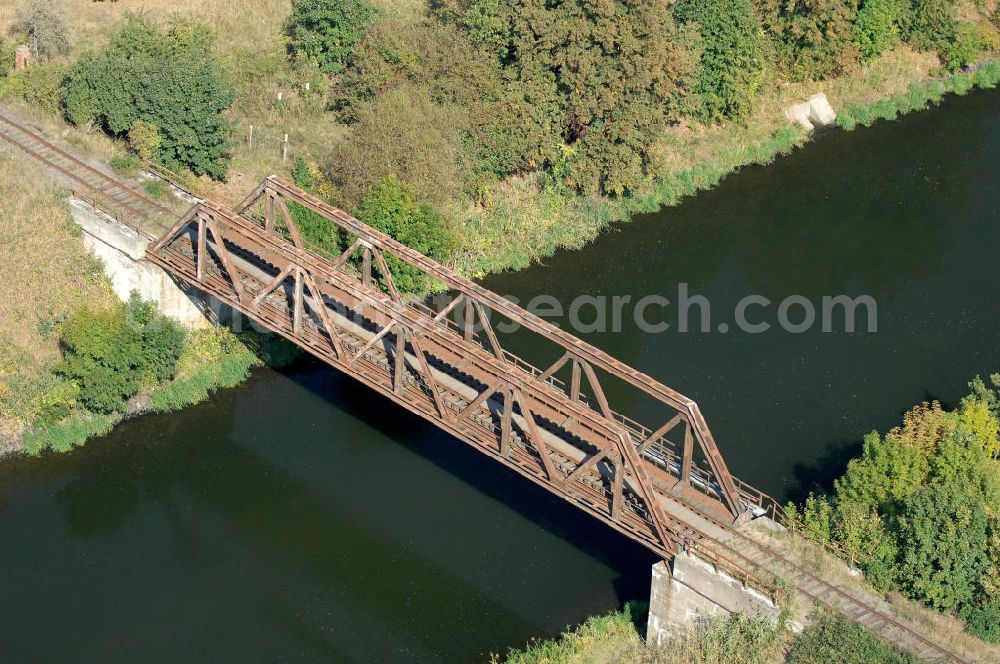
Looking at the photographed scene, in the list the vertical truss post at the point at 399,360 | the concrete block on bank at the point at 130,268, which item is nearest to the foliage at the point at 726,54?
the concrete block on bank at the point at 130,268

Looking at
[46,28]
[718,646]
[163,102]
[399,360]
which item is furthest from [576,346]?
[46,28]

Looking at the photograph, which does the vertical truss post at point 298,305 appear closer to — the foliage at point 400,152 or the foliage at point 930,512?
the foliage at point 400,152

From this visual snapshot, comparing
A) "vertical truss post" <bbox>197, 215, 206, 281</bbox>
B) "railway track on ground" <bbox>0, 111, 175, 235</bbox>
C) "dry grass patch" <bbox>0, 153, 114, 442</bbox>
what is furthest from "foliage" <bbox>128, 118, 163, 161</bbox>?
"vertical truss post" <bbox>197, 215, 206, 281</bbox>

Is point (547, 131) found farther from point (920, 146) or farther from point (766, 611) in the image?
point (766, 611)

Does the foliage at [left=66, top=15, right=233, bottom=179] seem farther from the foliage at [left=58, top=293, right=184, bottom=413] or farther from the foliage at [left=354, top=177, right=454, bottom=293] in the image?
the foliage at [left=58, top=293, right=184, bottom=413]

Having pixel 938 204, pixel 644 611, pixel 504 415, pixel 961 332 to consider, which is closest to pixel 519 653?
pixel 644 611

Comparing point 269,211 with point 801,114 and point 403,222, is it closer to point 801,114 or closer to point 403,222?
point 403,222
